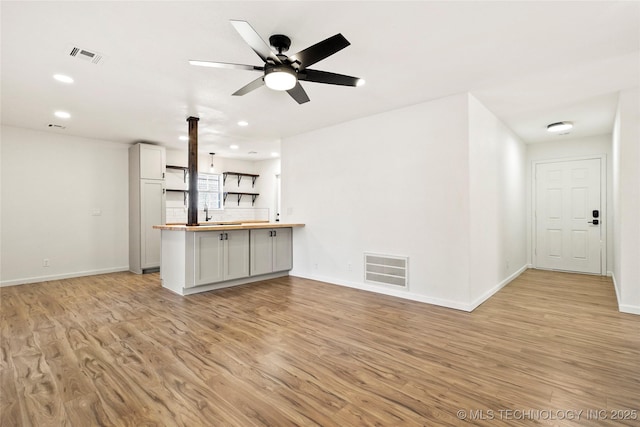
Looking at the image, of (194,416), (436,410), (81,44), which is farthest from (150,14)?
(436,410)

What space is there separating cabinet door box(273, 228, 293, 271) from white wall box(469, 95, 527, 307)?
3.14 m

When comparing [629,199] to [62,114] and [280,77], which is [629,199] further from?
[62,114]

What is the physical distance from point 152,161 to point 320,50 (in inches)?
203

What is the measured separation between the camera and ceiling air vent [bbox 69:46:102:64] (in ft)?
8.95

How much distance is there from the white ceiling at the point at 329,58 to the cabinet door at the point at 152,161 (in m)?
1.36

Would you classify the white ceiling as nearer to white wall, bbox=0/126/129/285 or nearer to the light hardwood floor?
white wall, bbox=0/126/129/285

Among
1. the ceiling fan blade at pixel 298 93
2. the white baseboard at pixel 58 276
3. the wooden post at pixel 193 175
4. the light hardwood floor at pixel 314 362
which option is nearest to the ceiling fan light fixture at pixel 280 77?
the ceiling fan blade at pixel 298 93

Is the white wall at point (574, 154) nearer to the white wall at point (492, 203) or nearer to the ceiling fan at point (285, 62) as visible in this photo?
the white wall at point (492, 203)

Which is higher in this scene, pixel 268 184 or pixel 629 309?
pixel 268 184

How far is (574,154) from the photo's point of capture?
5902mm

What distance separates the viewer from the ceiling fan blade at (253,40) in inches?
78.8

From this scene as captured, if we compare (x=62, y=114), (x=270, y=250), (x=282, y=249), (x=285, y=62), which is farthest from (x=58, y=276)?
(x=285, y=62)

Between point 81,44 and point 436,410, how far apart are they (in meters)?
3.85

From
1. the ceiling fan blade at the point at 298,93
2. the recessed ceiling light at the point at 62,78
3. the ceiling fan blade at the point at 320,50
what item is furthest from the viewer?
the recessed ceiling light at the point at 62,78
